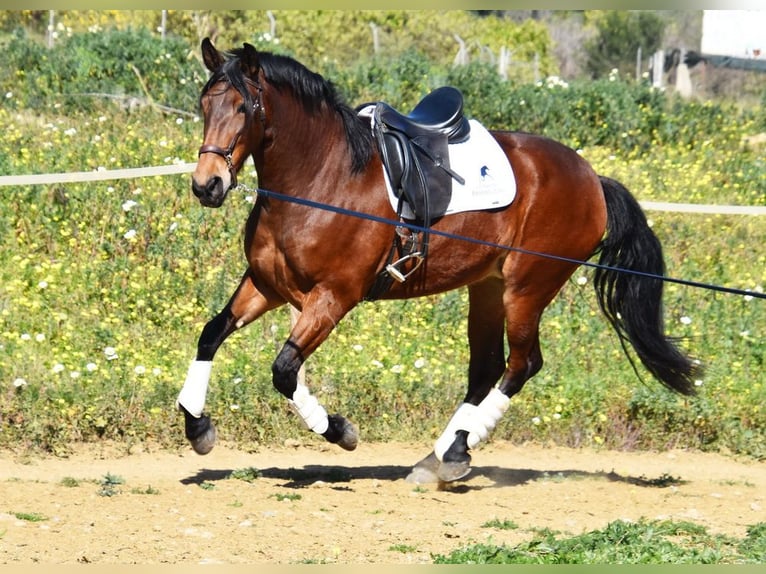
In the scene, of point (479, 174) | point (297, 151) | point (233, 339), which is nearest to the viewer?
point (297, 151)

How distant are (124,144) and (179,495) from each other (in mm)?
6316

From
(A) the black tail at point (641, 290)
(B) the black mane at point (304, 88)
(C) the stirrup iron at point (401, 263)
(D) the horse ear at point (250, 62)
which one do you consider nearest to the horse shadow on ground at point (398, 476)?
(A) the black tail at point (641, 290)

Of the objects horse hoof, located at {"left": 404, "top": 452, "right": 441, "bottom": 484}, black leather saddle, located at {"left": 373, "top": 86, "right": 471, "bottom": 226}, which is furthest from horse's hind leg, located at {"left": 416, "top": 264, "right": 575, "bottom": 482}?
black leather saddle, located at {"left": 373, "top": 86, "right": 471, "bottom": 226}

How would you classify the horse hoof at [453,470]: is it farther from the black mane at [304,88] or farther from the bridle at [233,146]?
the bridle at [233,146]

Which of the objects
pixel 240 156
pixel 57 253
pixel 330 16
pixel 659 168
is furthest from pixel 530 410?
pixel 330 16

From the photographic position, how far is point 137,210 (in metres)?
11.1

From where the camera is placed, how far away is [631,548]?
562 cm

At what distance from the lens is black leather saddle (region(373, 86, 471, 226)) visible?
6.84 metres

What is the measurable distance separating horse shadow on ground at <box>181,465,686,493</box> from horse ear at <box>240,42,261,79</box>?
2537mm

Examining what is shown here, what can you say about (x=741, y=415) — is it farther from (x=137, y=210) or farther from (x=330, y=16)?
(x=330, y=16)

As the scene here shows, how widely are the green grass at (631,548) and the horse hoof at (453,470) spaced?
1275mm

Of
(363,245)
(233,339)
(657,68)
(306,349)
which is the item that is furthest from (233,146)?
(657,68)

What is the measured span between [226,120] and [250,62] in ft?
1.28

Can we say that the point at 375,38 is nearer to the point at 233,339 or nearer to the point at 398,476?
the point at 233,339
